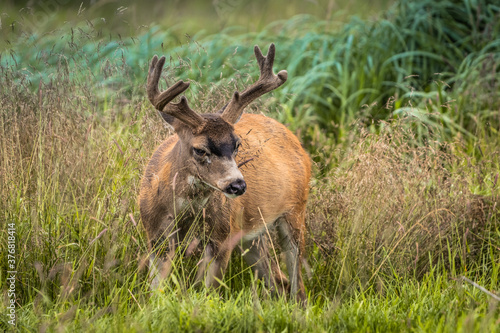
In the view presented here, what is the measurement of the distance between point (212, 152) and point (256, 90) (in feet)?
1.94

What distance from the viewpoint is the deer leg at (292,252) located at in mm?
4586

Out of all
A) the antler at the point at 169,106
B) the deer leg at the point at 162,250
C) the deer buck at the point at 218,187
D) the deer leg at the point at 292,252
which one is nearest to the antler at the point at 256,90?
the deer buck at the point at 218,187

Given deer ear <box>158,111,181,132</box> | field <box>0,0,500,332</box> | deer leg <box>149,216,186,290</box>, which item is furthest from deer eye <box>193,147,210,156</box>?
field <box>0,0,500,332</box>

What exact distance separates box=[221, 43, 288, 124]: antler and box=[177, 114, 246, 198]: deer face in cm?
15

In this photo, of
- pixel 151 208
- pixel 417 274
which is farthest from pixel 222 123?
pixel 417 274

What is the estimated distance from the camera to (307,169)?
16.9 ft

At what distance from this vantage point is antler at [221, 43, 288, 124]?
13.3 feet

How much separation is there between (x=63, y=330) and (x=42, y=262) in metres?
0.88

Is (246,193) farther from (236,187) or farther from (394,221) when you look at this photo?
(394,221)

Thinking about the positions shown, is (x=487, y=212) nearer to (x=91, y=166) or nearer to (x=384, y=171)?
(x=384, y=171)

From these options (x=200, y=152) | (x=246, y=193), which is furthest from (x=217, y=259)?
(x=200, y=152)

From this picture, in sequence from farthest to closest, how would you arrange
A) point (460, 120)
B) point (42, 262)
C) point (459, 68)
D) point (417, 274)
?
point (459, 68) → point (460, 120) → point (417, 274) → point (42, 262)

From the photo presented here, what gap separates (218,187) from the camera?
371cm

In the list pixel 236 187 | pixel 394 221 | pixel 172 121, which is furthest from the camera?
pixel 394 221
